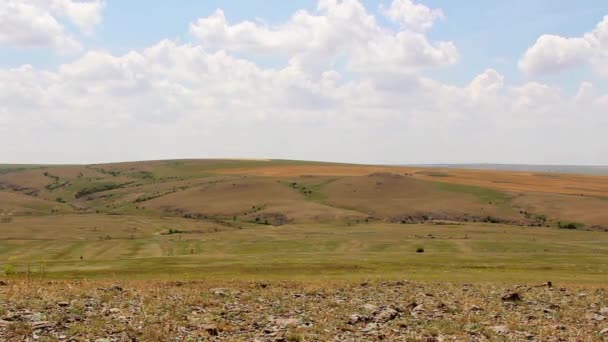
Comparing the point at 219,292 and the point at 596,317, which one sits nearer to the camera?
the point at 596,317

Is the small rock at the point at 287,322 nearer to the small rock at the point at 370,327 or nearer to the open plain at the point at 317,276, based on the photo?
the open plain at the point at 317,276

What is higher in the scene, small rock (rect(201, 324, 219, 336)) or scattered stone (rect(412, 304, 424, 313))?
small rock (rect(201, 324, 219, 336))

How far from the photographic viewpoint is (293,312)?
22.7 meters

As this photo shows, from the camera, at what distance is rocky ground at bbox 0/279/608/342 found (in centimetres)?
1877

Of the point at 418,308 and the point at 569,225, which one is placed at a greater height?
the point at 418,308

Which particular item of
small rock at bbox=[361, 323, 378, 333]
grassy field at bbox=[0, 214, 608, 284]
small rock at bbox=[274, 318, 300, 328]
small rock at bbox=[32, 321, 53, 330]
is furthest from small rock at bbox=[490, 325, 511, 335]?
grassy field at bbox=[0, 214, 608, 284]

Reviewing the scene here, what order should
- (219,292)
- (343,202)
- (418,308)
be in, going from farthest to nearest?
(343,202), (219,292), (418,308)

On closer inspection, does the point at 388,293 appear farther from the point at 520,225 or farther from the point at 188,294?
the point at 520,225

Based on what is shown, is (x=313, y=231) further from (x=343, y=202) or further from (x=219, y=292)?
(x=219, y=292)

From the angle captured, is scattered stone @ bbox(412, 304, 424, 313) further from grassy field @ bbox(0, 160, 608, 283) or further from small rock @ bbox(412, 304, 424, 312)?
grassy field @ bbox(0, 160, 608, 283)

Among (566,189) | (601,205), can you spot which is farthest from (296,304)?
(566,189)

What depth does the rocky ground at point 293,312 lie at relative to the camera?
61.6ft

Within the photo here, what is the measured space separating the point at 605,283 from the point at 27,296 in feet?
108

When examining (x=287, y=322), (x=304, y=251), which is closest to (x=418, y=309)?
(x=287, y=322)
